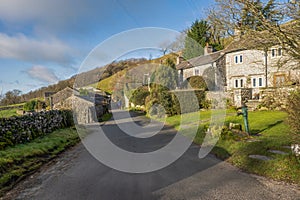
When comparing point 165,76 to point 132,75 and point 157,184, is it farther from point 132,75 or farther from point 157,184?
point 157,184

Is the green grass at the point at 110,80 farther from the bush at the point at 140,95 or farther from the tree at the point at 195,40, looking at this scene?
the tree at the point at 195,40

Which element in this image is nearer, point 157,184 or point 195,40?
point 157,184

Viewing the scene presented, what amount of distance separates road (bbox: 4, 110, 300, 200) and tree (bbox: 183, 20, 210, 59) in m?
36.6

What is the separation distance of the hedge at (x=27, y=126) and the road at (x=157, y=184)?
12.1ft

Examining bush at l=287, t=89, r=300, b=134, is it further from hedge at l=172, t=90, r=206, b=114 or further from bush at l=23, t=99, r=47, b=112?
bush at l=23, t=99, r=47, b=112

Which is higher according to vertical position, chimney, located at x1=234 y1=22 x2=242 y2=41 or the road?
chimney, located at x1=234 y1=22 x2=242 y2=41

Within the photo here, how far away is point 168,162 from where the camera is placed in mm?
6688

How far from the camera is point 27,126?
10914mm

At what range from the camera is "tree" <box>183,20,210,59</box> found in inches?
1620

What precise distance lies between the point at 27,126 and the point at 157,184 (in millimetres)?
8612

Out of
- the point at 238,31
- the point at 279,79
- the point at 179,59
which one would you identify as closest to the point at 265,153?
the point at 238,31

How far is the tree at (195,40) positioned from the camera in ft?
135

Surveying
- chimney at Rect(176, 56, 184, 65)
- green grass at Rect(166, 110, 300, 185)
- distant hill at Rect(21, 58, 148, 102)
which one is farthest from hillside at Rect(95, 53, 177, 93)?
green grass at Rect(166, 110, 300, 185)

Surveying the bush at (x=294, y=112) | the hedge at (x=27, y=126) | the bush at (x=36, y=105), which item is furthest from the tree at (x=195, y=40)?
the bush at (x=294, y=112)
